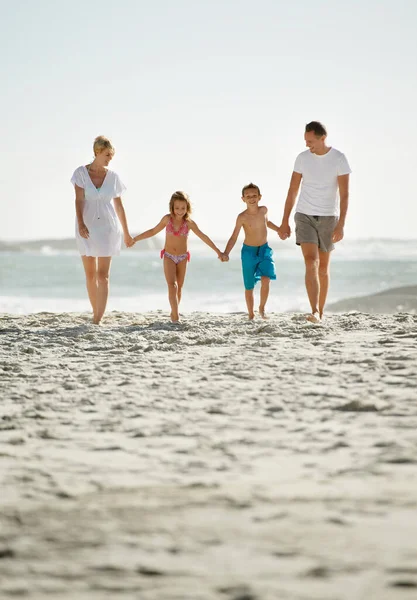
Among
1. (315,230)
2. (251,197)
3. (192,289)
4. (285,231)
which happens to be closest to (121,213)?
(251,197)

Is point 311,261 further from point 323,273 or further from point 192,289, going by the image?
point 192,289

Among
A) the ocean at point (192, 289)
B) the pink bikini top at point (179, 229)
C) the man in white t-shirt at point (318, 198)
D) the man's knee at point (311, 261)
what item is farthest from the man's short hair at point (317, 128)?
the ocean at point (192, 289)

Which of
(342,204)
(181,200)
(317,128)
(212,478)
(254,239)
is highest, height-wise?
(317,128)

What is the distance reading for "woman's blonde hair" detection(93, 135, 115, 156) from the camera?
6910mm

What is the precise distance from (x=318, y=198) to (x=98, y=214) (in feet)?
6.87

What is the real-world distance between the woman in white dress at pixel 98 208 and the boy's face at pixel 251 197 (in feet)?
4.10

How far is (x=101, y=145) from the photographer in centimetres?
691

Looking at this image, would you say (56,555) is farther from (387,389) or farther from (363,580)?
(387,389)

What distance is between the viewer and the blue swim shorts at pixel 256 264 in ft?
24.5

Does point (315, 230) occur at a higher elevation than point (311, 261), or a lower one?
higher

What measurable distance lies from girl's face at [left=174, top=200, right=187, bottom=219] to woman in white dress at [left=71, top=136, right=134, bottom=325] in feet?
1.76

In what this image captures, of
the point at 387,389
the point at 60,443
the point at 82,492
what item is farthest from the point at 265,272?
the point at 82,492

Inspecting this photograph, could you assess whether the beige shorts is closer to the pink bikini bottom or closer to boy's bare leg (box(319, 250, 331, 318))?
boy's bare leg (box(319, 250, 331, 318))

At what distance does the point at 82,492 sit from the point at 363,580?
1048 mm
